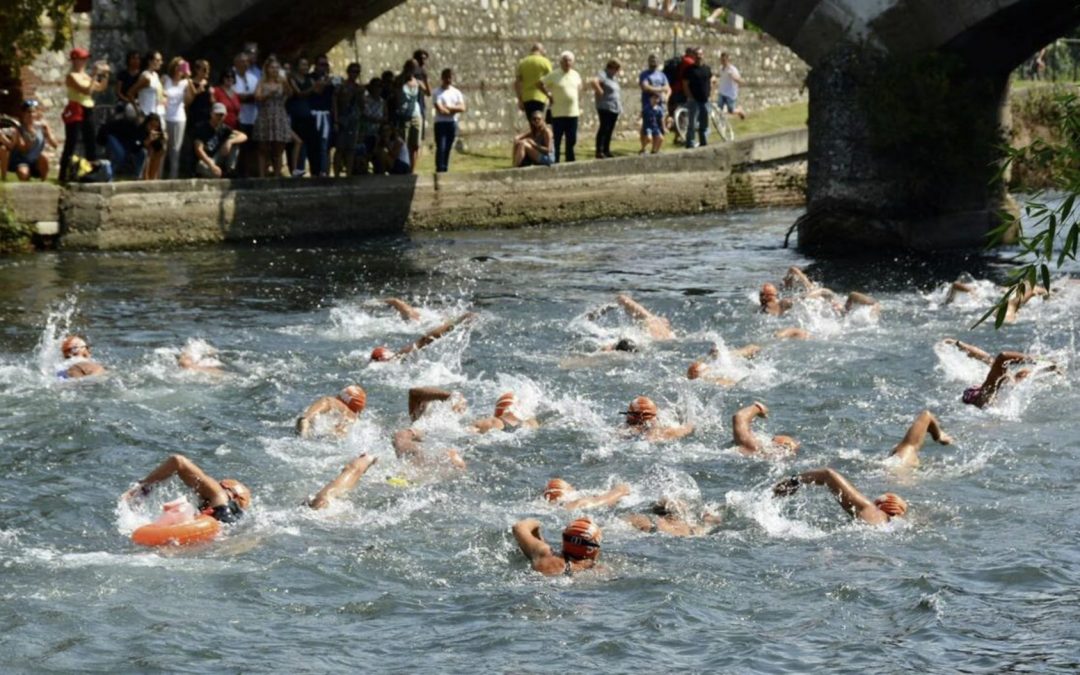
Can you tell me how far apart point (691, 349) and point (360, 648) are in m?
9.48

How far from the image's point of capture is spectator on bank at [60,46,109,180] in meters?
25.0

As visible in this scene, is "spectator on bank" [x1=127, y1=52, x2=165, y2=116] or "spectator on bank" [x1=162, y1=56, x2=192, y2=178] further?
"spectator on bank" [x1=162, y1=56, x2=192, y2=178]

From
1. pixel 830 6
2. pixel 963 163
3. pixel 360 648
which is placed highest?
pixel 830 6

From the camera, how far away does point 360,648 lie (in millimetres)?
11062

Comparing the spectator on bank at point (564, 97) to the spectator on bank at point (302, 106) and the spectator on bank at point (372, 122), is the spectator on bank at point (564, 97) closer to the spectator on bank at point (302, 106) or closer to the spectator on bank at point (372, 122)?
the spectator on bank at point (372, 122)

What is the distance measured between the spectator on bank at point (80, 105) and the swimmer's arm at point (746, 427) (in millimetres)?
12104

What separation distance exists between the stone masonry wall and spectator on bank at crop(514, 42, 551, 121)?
3414 mm

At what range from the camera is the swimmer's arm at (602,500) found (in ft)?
45.5

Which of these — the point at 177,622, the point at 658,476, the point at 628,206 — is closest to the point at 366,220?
the point at 628,206

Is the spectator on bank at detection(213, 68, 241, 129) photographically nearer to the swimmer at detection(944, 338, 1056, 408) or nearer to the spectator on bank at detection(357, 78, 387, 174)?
the spectator on bank at detection(357, 78, 387, 174)

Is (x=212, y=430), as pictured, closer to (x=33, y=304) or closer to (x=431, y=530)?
(x=431, y=530)

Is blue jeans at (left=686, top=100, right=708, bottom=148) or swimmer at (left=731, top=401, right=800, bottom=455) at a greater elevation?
blue jeans at (left=686, top=100, right=708, bottom=148)

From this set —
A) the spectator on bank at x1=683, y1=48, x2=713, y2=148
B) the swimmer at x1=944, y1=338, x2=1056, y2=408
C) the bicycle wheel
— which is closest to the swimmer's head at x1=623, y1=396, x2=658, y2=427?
the swimmer at x1=944, y1=338, x2=1056, y2=408

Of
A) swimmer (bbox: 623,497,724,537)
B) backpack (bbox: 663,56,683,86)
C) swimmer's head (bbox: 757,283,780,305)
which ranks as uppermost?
backpack (bbox: 663,56,683,86)
